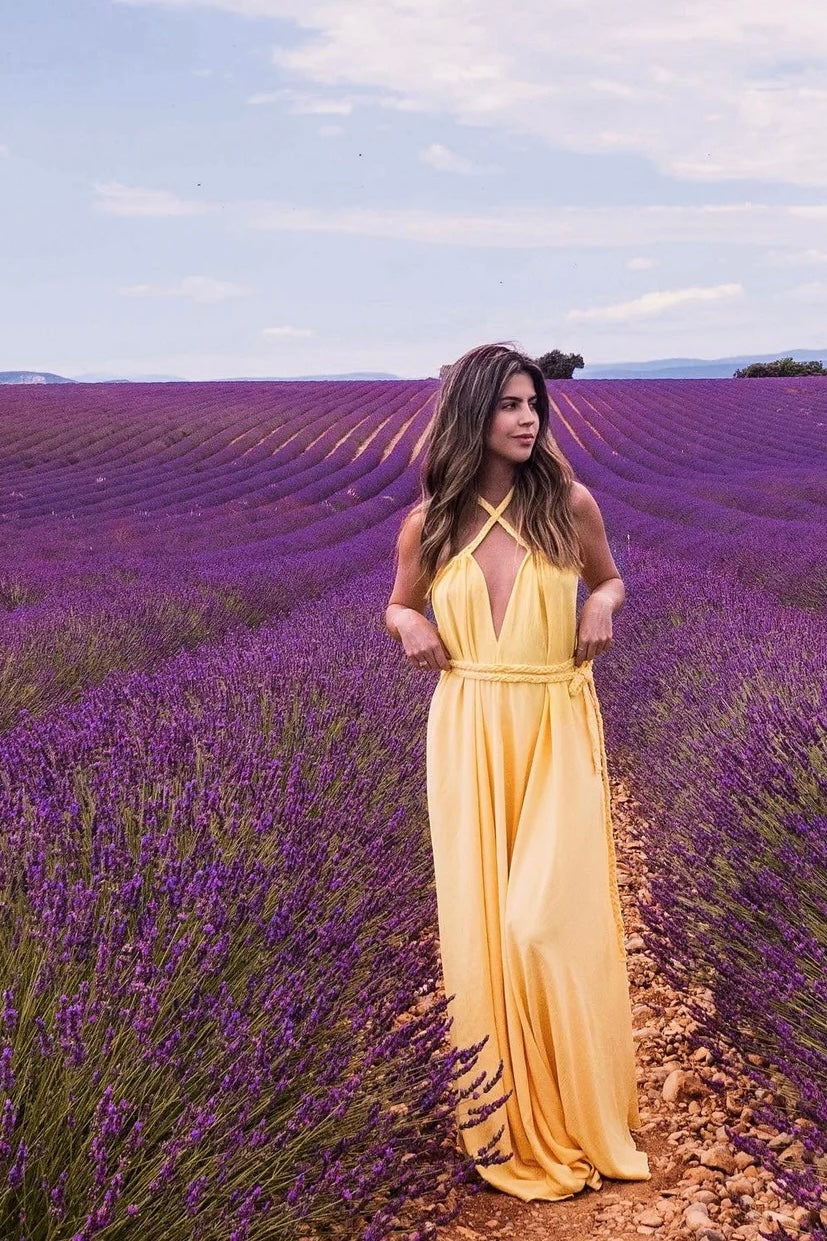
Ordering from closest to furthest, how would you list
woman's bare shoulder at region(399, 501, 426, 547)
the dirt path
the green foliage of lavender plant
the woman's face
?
the green foliage of lavender plant < the dirt path < the woman's face < woman's bare shoulder at region(399, 501, 426, 547)

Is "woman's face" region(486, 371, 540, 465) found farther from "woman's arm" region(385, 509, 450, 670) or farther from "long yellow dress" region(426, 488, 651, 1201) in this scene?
"woman's arm" region(385, 509, 450, 670)

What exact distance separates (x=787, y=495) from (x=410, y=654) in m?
11.5

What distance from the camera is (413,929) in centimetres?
245

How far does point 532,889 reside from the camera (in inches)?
76.2

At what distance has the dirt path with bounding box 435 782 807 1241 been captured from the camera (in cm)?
189

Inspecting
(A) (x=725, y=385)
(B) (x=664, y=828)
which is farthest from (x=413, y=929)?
(A) (x=725, y=385)

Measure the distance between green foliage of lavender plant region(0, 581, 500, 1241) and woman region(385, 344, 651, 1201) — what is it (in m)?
0.12

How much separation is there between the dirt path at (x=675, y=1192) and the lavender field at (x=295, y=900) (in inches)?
3.2

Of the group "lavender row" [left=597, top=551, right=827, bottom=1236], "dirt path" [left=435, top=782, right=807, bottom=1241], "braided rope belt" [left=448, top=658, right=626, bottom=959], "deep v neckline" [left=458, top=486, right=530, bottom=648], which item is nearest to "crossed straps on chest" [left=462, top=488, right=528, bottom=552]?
"deep v neckline" [left=458, top=486, right=530, bottom=648]

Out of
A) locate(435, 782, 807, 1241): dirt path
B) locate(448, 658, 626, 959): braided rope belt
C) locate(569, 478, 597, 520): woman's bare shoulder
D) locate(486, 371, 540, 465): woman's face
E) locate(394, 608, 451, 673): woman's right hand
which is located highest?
locate(486, 371, 540, 465): woman's face

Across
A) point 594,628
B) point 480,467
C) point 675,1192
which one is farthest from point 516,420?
point 675,1192

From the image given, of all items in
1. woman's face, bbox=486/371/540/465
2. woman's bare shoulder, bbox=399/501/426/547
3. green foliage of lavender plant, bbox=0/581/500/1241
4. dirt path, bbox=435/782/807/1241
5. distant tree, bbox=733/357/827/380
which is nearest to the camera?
green foliage of lavender plant, bbox=0/581/500/1241

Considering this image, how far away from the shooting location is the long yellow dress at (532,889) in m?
1.95

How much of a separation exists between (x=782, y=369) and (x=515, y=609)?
43171 mm
